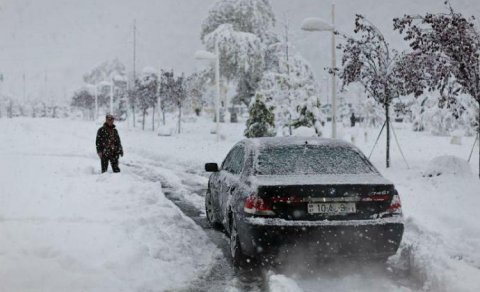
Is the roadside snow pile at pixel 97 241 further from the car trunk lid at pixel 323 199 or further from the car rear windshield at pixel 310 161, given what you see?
the car rear windshield at pixel 310 161

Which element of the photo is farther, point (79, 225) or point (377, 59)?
point (377, 59)

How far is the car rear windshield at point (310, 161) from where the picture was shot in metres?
5.57

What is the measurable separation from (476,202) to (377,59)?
22.7 ft

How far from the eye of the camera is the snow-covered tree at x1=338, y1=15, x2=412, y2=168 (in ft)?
46.2

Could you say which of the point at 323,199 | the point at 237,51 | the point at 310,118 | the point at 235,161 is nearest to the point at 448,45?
the point at 235,161

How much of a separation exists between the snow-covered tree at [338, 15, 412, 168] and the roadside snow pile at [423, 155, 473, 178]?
7.88ft

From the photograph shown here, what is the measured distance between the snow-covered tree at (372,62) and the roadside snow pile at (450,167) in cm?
240

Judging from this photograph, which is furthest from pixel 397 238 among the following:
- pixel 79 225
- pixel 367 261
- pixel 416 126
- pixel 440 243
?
pixel 416 126

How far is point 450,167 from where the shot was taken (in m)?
12.3

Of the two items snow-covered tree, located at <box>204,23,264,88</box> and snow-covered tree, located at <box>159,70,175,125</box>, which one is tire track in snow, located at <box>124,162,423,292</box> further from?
snow-covered tree, located at <box>159,70,175,125</box>

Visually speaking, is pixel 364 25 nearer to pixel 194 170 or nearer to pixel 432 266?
pixel 194 170

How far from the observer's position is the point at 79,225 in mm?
7145

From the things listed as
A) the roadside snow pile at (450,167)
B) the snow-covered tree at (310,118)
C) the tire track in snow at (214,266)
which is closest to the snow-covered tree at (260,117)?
the snow-covered tree at (310,118)

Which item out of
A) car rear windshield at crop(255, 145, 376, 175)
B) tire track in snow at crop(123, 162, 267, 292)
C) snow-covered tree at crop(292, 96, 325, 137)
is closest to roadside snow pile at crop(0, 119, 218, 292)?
tire track in snow at crop(123, 162, 267, 292)
